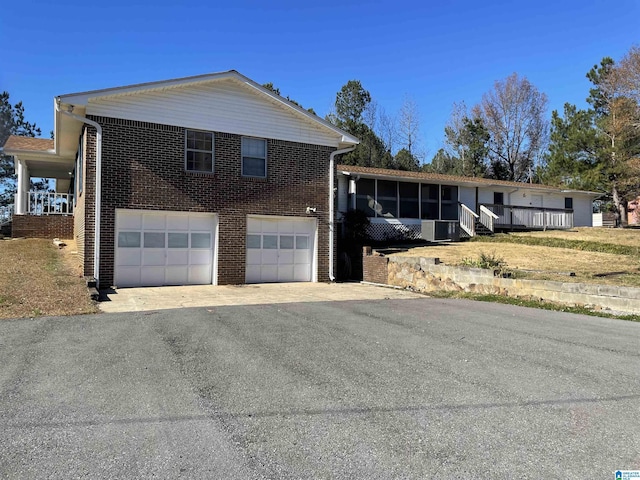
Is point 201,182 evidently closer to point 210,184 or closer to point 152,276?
point 210,184

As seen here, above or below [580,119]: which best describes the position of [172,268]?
below

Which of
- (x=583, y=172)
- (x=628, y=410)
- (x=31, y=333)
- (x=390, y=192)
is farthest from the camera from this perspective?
(x=583, y=172)

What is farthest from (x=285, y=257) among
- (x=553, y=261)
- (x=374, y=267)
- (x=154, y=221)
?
(x=553, y=261)

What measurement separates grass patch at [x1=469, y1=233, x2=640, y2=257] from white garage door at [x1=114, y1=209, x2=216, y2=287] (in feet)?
41.8

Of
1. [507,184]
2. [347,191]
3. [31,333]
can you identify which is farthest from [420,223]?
[31,333]

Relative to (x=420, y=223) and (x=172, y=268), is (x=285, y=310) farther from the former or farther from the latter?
(x=420, y=223)

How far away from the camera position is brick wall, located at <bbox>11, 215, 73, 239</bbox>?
18.6 metres

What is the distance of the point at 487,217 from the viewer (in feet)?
80.6

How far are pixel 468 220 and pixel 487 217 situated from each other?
1443 mm

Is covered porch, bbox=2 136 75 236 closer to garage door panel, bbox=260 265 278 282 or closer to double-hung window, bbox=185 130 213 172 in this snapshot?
double-hung window, bbox=185 130 213 172

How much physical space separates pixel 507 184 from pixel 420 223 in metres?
7.25

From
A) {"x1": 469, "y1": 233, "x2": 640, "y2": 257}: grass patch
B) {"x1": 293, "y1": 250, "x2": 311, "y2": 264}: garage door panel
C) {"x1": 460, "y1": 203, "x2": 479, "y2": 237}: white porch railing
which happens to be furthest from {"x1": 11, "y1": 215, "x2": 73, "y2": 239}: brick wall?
{"x1": 460, "y1": 203, "x2": 479, "y2": 237}: white porch railing

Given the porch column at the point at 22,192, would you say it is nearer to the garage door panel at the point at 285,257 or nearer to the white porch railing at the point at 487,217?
the garage door panel at the point at 285,257

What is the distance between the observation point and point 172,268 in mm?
14234
